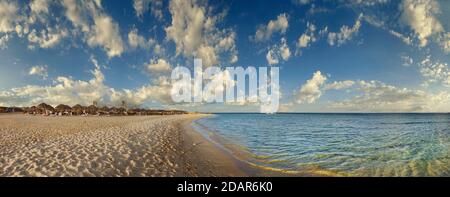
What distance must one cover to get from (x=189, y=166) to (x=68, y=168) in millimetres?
4461

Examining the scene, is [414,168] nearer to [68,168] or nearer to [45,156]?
[68,168]

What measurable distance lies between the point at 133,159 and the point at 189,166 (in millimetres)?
2527

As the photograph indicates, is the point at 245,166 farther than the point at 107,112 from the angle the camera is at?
No
